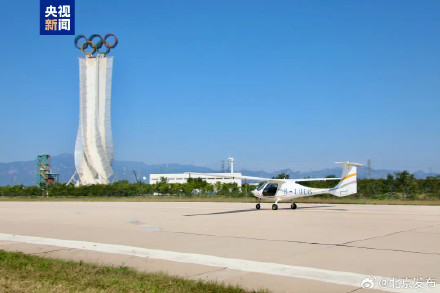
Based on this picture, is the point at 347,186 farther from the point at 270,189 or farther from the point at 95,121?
the point at 95,121

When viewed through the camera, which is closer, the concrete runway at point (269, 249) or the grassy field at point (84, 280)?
the grassy field at point (84, 280)

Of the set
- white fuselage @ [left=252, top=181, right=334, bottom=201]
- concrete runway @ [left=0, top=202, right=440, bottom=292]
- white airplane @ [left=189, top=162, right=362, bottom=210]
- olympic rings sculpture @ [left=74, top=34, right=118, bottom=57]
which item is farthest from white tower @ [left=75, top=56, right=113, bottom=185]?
concrete runway @ [left=0, top=202, right=440, bottom=292]

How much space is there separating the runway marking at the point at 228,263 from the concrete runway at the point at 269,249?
2cm

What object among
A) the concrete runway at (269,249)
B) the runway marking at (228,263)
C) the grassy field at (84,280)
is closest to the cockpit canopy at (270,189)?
the concrete runway at (269,249)

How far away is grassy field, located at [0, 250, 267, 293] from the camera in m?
7.87

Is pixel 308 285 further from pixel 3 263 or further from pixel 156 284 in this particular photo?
pixel 3 263

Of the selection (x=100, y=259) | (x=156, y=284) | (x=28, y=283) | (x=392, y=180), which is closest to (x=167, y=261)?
(x=100, y=259)

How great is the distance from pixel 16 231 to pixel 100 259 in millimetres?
8853

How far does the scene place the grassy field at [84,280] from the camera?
787 centimetres

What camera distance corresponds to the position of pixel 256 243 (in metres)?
13.6

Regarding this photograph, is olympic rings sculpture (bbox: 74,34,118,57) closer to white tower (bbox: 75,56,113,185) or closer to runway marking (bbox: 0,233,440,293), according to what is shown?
white tower (bbox: 75,56,113,185)

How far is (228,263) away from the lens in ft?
34.1

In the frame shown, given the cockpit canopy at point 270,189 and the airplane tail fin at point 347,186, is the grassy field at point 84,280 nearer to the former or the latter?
the airplane tail fin at point 347,186

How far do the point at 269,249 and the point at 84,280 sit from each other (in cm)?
552
